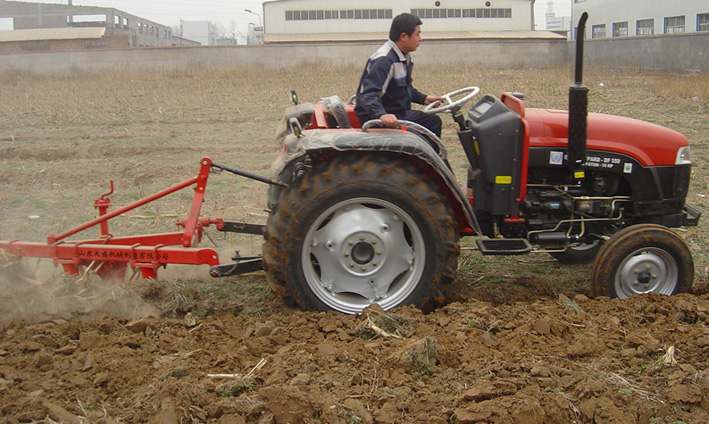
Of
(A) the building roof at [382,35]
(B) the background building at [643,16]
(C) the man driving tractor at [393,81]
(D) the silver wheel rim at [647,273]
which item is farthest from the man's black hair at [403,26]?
(B) the background building at [643,16]

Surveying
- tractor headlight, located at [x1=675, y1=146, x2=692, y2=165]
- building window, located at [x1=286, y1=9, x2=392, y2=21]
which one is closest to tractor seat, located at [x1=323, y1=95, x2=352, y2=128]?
tractor headlight, located at [x1=675, y1=146, x2=692, y2=165]

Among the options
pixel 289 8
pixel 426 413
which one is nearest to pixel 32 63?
pixel 289 8

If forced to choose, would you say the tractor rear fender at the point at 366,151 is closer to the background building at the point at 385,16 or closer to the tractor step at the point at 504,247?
the tractor step at the point at 504,247

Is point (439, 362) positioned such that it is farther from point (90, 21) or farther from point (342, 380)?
point (90, 21)

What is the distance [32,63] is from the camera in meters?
32.5

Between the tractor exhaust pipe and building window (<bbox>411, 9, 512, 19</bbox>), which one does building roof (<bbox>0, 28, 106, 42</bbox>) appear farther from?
the tractor exhaust pipe

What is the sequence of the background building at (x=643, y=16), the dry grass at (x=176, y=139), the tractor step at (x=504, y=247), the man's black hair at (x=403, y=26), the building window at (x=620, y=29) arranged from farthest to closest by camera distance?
the building window at (x=620, y=29) < the background building at (x=643, y=16) < the dry grass at (x=176, y=139) < the man's black hair at (x=403, y=26) < the tractor step at (x=504, y=247)

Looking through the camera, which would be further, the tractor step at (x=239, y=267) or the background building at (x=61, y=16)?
the background building at (x=61, y=16)

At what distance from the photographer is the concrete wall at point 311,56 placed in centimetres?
3225

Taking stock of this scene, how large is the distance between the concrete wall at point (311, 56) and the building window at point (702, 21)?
9356 millimetres

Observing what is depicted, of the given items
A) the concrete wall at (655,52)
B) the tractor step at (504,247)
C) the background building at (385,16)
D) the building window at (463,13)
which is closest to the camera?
the tractor step at (504,247)

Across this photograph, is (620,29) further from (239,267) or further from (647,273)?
(239,267)

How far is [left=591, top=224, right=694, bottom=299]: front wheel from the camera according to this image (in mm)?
4395

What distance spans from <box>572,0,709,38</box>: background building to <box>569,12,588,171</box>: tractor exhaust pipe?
40.8 meters
